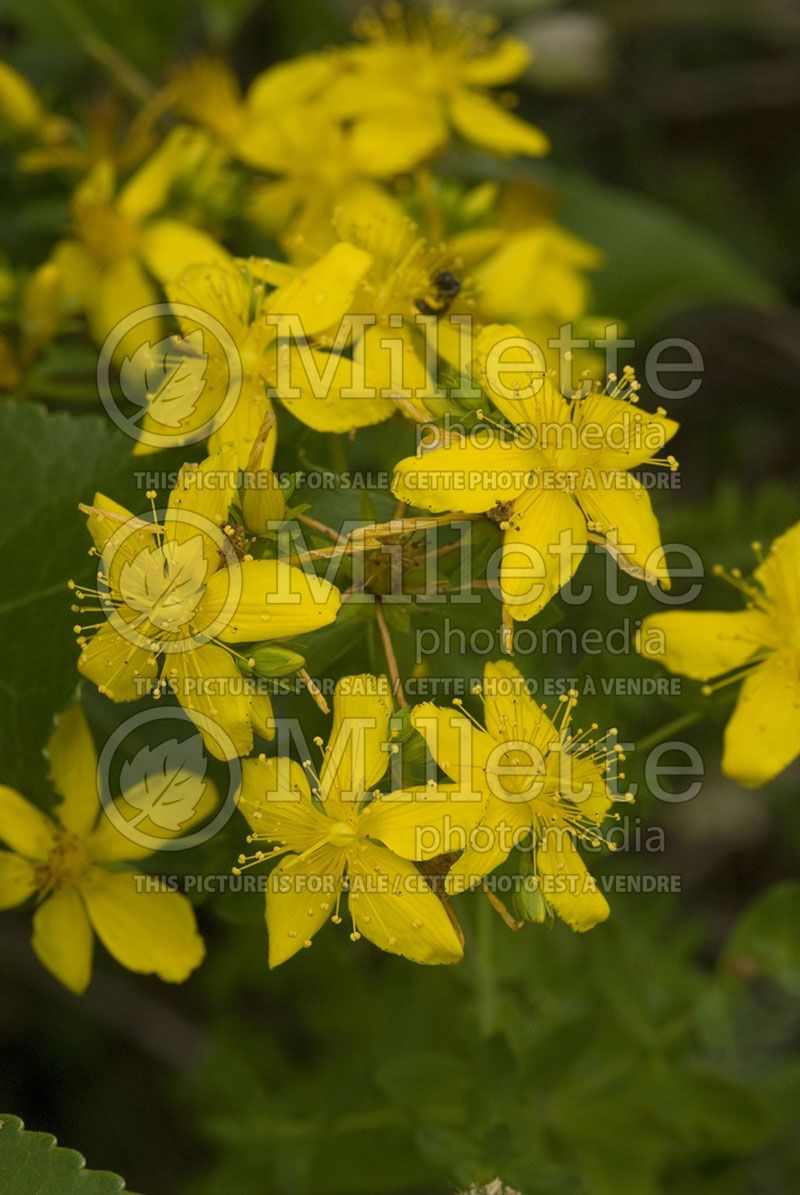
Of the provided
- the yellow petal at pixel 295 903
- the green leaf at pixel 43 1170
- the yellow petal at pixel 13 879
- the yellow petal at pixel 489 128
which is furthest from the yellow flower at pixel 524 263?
the green leaf at pixel 43 1170

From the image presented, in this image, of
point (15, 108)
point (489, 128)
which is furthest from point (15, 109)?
point (489, 128)

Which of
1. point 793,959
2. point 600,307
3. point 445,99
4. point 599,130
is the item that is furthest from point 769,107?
point 793,959

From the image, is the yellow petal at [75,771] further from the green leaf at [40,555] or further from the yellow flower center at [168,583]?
the yellow flower center at [168,583]

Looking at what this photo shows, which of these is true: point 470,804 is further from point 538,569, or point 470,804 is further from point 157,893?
point 157,893

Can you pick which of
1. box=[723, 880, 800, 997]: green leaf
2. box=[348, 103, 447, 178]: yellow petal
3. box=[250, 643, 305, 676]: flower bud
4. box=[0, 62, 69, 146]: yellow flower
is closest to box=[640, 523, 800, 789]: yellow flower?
box=[250, 643, 305, 676]: flower bud

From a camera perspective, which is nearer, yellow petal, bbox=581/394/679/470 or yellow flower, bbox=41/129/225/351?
yellow petal, bbox=581/394/679/470

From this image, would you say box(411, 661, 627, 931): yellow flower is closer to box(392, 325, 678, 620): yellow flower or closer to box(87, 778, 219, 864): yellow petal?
box(392, 325, 678, 620): yellow flower
